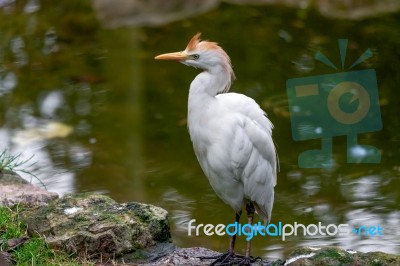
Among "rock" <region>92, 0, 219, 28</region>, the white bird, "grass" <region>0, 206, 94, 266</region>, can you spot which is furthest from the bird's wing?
"rock" <region>92, 0, 219, 28</region>

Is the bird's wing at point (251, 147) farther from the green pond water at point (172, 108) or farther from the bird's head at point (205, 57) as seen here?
the green pond water at point (172, 108)

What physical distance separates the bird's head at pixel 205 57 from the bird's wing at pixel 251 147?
149mm

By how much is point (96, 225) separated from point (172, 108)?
9.90 ft

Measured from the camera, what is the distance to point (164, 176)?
6.12 metres

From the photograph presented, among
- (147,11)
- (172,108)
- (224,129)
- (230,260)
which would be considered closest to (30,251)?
(230,260)

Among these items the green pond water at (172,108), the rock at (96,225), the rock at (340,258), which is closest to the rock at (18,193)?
the rock at (96,225)

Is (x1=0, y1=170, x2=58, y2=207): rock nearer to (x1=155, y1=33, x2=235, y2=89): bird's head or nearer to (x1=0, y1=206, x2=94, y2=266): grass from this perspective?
(x1=0, y1=206, x2=94, y2=266): grass

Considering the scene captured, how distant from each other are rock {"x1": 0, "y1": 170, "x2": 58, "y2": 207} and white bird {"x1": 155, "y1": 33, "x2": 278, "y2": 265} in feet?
3.81

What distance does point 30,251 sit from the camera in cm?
413

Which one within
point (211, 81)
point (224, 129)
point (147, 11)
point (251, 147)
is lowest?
point (147, 11)

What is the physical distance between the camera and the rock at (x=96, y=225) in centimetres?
415

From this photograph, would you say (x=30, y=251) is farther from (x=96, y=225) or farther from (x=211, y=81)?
(x=211, y=81)

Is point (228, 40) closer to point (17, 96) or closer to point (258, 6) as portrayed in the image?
point (258, 6)

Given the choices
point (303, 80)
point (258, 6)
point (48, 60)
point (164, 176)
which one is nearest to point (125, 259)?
point (164, 176)
